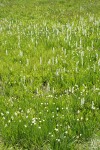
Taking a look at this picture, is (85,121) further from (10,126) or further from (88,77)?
(88,77)

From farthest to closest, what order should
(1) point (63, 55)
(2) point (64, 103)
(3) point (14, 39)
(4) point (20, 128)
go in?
1. (3) point (14, 39)
2. (1) point (63, 55)
3. (2) point (64, 103)
4. (4) point (20, 128)

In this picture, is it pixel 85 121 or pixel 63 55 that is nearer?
pixel 85 121

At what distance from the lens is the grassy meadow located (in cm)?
717

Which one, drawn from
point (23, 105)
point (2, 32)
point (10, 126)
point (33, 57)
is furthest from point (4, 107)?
point (2, 32)

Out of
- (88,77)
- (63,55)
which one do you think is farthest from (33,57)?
(88,77)

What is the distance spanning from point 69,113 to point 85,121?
1.43ft

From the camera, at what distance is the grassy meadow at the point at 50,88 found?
717 centimetres

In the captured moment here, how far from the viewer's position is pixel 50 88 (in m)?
9.60

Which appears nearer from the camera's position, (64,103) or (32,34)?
(64,103)

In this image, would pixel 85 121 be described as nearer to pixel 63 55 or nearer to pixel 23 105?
pixel 23 105

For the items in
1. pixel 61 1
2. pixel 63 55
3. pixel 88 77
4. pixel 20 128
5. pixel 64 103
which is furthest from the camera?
pixel 61 1

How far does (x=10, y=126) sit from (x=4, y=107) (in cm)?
105

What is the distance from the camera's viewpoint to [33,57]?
38.7ft

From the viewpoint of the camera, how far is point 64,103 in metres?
8.23
